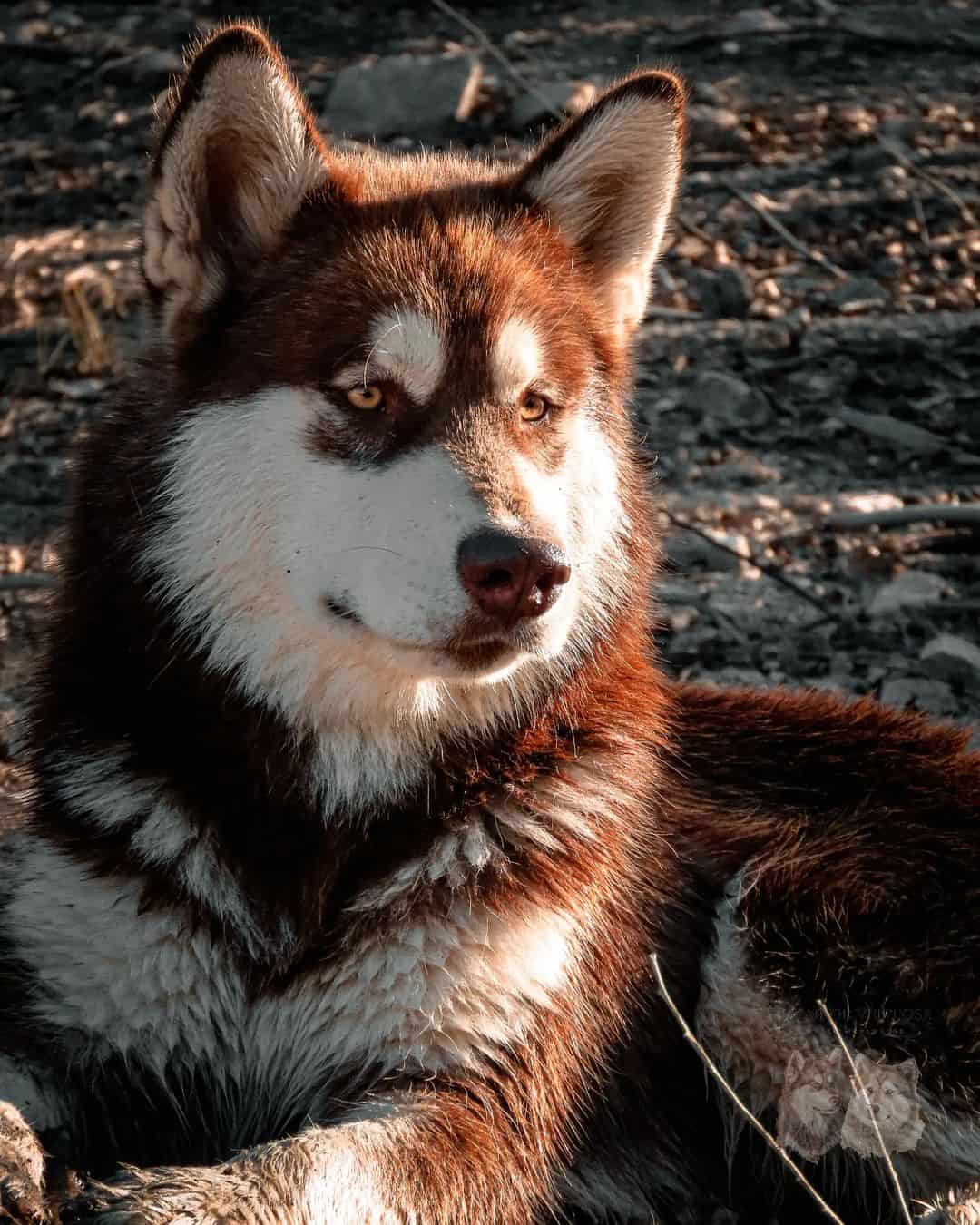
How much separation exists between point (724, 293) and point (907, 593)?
2091 mm

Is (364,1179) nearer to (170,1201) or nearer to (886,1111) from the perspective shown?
(170,1201)

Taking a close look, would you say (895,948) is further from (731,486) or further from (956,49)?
(956,49)

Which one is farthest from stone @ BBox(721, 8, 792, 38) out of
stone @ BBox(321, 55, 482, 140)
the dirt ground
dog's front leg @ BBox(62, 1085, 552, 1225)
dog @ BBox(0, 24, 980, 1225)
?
dog's front leg @ BBox(62, 1085, 552, 1225)

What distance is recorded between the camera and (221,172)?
3.70 metres

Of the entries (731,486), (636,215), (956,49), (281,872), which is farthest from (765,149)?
(281,872)

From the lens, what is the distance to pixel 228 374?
3648 mm

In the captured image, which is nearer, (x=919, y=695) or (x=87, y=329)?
(x=919, y=695)

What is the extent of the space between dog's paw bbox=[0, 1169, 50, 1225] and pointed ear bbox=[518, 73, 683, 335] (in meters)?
2.46

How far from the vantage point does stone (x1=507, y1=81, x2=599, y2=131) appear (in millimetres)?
8023

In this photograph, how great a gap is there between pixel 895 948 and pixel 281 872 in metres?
1.58

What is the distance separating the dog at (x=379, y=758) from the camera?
135 inches

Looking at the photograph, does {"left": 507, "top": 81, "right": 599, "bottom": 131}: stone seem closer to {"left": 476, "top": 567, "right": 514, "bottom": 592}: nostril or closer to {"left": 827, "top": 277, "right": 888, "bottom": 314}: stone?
{"left": 827, "top": 277, "right": 888, "bottom": 314}: stone

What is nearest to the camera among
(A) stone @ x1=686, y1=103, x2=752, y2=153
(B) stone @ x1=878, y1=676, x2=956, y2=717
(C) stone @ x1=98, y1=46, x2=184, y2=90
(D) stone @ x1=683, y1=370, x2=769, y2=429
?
(B) stone @ x1=878, y1=676, x2=956, y2=717
